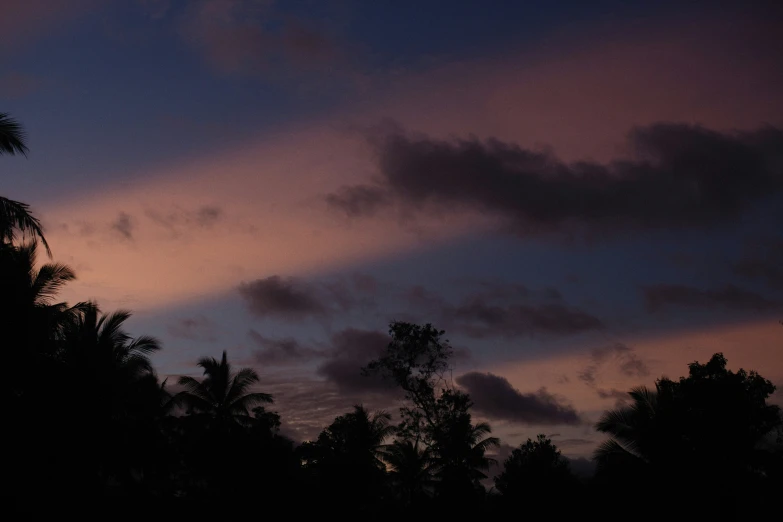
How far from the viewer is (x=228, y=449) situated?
106 ft

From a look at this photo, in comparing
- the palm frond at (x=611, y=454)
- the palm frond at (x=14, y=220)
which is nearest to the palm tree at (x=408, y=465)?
the palm frond at (x=611, y=454)

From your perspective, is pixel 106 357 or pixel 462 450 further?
pixel 462 450

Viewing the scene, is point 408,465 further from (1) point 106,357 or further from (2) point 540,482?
(1) point 106,357

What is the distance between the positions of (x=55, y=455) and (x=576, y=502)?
24227mm

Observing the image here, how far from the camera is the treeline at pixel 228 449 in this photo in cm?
1878

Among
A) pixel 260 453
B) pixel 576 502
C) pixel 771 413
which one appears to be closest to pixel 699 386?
pixel 771 413

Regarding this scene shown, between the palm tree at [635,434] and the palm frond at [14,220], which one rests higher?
the palm frond at [14,220]

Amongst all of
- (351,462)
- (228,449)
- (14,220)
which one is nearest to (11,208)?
(14,220)

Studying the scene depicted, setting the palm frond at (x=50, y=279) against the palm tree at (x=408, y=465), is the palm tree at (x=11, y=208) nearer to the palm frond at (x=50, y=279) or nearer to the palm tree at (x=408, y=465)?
the palm frond at (x=50, y=279)

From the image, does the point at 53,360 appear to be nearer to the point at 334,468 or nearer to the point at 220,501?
the point at 220,501

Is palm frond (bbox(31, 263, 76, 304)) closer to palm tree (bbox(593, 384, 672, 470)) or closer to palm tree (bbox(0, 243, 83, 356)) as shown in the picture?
palm tree (bbox(0, 243, 83, 356))

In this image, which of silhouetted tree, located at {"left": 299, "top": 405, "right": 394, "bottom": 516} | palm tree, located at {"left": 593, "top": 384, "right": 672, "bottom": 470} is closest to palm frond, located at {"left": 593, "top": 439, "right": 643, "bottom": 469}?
palm tree, located at {"left": 593, "top": 384, "right": 672, "bottom": 470}

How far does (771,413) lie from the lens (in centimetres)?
2666

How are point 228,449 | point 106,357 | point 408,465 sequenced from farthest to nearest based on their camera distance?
point 408,465, point 228,449, point 106,357
